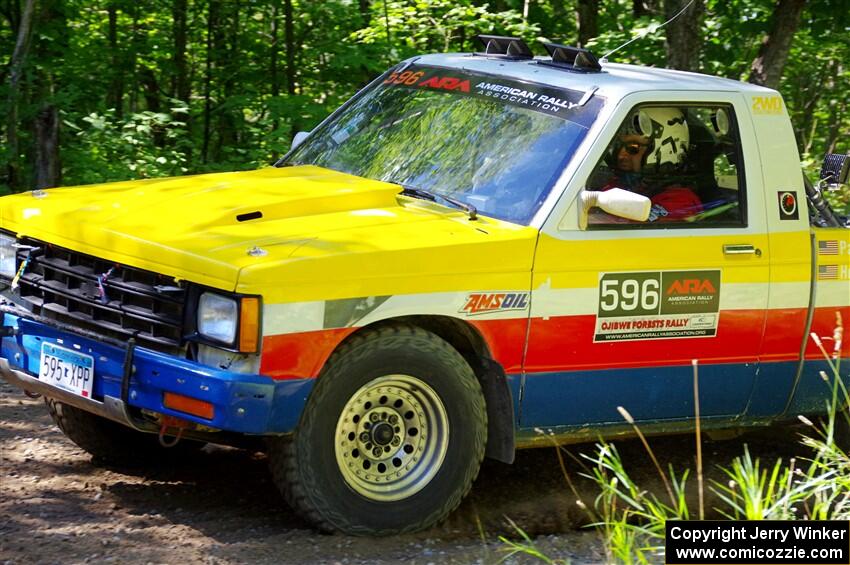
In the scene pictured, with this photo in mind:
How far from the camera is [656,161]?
5.67 metres

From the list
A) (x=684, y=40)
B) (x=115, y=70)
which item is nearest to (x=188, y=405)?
(x=684, y=40)

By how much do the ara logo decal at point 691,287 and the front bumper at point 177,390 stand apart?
1.71 meters

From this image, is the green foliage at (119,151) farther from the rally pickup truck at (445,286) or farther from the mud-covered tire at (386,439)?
the mud-covered tire at (386,439)

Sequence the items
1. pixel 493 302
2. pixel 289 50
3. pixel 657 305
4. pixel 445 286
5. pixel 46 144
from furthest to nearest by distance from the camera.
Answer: pixel 289 50 < pixel 46 144 < pixel 657 305 < pixel 493 302 < pixel 445 286

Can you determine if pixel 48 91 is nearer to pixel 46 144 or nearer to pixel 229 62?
pixel 46 144

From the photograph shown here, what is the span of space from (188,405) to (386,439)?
2.63 feet

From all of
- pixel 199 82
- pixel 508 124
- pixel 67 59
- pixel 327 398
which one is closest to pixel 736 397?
pixel 508 124

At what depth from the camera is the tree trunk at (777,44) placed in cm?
1057

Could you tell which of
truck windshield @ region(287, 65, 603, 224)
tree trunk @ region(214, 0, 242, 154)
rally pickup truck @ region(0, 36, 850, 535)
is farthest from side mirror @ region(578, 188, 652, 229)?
tree trunk @ region(214, 0, 242, 154)

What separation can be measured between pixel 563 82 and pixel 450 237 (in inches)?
46.8

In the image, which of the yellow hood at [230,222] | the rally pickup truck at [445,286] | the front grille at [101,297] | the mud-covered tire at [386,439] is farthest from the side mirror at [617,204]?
the front grille at [101,297]

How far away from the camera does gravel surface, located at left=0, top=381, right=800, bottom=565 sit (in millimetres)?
4629

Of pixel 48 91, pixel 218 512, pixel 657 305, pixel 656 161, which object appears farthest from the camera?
pixel 48 91

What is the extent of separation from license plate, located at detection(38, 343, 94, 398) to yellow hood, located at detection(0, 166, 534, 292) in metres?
0.40
